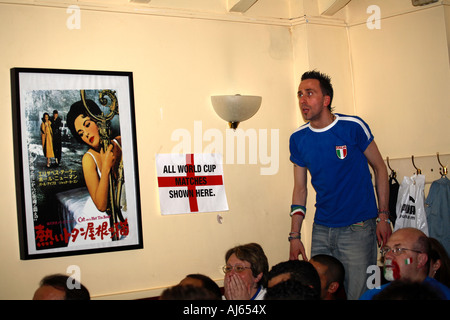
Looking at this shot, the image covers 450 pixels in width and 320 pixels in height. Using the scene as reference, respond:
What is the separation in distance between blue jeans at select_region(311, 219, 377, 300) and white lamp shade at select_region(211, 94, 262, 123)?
1187mm

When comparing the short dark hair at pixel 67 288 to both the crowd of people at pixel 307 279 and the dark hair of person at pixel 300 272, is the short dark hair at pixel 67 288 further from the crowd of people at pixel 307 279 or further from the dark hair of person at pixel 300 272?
the dark hair of person at pixel 300 272

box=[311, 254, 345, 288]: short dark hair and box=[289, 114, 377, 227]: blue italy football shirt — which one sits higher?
box=[289, 114, 377, 227]: blue italy football shirt

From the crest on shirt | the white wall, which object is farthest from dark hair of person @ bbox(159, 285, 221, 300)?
the white wall

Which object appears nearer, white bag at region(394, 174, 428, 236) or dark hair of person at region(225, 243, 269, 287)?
dark hair of person at region(225, 243, 269, 287)

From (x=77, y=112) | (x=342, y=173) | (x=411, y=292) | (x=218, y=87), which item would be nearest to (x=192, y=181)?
(x=218, y=87)

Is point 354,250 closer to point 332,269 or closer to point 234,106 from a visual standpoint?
point 332,269

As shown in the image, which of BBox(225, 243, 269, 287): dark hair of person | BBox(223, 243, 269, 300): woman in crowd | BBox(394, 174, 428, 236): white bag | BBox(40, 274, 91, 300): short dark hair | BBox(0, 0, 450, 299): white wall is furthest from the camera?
BBox(394, 174, 428, 236): white bag

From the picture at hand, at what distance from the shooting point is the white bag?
12.8 ft

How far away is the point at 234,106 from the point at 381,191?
4.30ft

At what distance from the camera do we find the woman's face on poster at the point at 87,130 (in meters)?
3.69

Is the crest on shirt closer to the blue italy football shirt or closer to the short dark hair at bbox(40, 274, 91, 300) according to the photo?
the blue italy football shirt

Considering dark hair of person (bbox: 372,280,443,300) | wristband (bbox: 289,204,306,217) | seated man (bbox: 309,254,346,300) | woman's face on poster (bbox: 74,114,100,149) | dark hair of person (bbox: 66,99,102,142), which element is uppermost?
dark hair of person (bbox: 66,99,102,142)

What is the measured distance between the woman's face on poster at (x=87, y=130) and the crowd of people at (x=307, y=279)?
133 centimetres

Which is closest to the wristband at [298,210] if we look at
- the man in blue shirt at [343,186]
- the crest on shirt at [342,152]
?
the man in blue shirt at [343,186]
